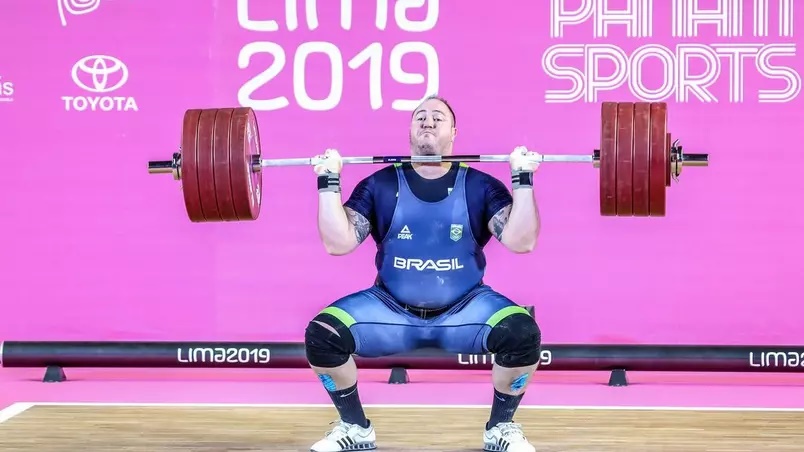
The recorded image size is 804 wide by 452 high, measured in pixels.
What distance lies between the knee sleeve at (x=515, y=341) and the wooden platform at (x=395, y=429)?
316mm

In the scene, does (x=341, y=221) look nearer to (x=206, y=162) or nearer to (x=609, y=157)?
(x=206, y=162)

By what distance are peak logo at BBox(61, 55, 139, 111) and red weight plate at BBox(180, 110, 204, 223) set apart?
172 centimetres

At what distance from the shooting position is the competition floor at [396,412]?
3.62 m

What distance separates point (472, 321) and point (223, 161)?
93cm

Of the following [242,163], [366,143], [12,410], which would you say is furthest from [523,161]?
[12,410]

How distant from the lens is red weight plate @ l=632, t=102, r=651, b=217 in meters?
3.49

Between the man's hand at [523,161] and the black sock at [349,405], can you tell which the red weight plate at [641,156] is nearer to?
the man's hand at [523,161]

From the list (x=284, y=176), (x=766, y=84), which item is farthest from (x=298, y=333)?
(x=766, y=84)

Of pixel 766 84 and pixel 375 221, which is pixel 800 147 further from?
pixel 375 221

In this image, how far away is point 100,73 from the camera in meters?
5.30

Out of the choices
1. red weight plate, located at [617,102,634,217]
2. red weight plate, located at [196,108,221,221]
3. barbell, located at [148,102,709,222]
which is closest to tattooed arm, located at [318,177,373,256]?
barbell, located at [148,102,709,222]

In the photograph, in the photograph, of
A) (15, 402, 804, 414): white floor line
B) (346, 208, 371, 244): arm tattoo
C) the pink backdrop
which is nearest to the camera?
(346, 208, 371, 244): arm tattoo

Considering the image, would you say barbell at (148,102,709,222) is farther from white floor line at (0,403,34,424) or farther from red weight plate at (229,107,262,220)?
white floor line at (0,403,34,424)

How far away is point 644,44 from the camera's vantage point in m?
5.14
